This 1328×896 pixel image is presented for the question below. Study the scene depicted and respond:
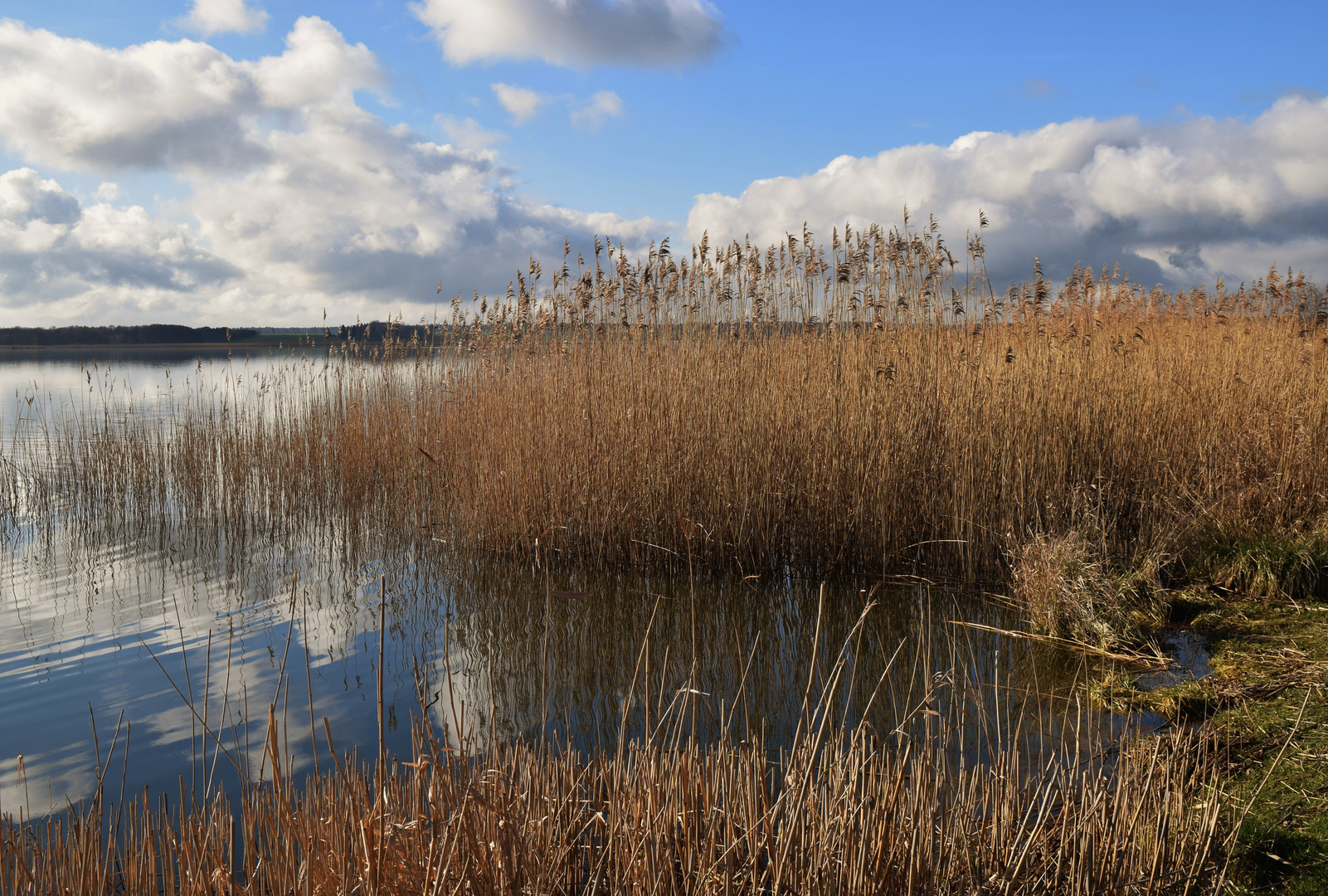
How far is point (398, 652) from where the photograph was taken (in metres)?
4.44

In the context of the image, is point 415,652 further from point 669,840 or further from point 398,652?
point 669,840

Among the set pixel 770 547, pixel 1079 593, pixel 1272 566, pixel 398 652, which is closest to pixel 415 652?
pixel 398 652

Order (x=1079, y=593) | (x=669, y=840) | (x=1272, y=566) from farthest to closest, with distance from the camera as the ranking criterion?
1. (x=1272, y=566)
2. (x=1079, y=593)
3. (x=669, y=840)

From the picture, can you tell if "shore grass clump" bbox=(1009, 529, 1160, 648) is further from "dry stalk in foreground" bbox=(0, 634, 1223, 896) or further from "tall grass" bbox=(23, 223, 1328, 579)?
"dry stalk in foreground" bbox=(0, 634, 1223, 896)

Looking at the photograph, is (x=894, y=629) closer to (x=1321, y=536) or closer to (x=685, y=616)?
(x=685, y=616)

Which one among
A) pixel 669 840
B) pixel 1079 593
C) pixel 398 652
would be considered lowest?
pixel 398 652

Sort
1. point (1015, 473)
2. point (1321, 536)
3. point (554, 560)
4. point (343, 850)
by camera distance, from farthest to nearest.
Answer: point (554, 560)
point (1015, 473)
point (1321, 536)
point (343, 850)

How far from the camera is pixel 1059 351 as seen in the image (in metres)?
6.71

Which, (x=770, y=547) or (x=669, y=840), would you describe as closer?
(x=669, y=840)

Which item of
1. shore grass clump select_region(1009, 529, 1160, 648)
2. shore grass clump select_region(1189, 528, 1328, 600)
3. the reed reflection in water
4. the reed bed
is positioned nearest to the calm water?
the reed reflection in water

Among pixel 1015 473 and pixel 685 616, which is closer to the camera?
pixel 685 616

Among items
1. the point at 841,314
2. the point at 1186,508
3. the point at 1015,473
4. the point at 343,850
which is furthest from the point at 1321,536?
the point at 343,850

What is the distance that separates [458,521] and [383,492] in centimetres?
194

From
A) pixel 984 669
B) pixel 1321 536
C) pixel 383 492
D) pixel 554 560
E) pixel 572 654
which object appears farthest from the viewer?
pixel 383 492
